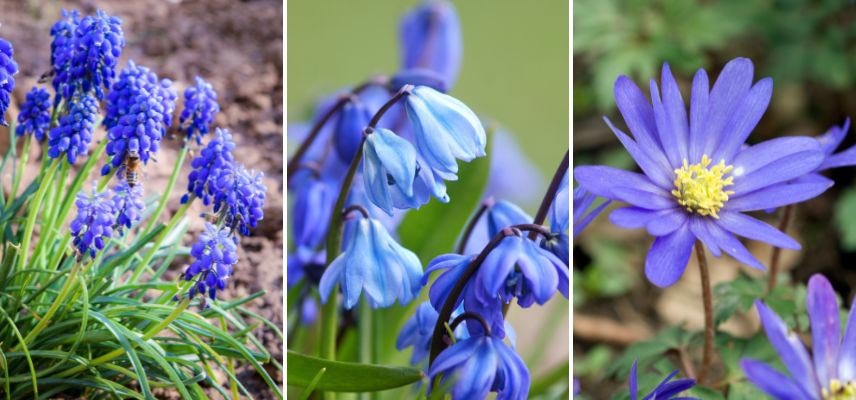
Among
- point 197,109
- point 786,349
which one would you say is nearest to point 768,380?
point 786,349

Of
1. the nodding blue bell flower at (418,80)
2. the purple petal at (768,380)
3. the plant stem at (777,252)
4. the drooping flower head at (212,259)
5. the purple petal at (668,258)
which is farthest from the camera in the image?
the plant stem at (777,252)

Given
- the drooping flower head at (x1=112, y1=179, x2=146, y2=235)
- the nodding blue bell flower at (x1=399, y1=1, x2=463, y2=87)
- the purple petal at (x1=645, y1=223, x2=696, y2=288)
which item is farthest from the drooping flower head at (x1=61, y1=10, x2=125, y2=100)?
the purple petal at (x1=645, y1=223, x2=696, y2=288)

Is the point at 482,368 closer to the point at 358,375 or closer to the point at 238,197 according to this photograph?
the point at 358,375

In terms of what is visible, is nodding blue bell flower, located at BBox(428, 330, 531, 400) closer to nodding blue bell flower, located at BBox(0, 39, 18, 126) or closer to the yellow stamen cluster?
the yellow stamen cluster

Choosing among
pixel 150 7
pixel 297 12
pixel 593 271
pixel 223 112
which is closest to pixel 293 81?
pixel 297 12

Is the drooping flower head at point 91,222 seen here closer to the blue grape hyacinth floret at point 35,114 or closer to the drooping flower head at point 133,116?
the drooping flower head at point 133,116

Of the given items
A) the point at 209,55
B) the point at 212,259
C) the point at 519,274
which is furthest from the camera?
the point at 209,55

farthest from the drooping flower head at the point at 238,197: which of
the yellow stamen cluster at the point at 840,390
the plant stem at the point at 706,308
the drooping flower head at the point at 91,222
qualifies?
the yellow stamen cluster at the point at 840,390
